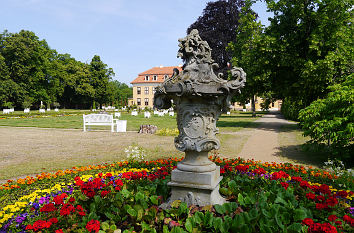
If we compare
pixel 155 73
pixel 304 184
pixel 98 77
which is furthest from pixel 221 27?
pixel 155 73

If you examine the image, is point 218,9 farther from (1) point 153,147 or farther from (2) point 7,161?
(2) point 7,161

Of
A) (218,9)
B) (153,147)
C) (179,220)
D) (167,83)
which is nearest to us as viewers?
(179,220)

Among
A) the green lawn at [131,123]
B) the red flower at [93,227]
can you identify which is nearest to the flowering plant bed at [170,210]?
the red flower at [93,227]

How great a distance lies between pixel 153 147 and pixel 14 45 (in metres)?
42.4

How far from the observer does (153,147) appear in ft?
31.8

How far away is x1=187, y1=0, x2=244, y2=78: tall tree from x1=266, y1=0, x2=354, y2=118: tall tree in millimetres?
10714

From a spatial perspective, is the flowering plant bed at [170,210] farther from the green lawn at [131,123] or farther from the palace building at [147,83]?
the palace building at [147,83]

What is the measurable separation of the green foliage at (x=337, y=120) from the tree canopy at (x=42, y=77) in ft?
141

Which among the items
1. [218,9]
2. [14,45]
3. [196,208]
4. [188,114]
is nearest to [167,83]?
[188,114]

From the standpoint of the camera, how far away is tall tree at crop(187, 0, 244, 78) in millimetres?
27578

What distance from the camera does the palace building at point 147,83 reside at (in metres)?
64.9

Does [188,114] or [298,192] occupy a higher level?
[188,114]

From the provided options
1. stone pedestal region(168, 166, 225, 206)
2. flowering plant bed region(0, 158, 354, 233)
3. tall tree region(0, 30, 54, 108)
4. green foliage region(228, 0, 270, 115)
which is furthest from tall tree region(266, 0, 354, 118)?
tall tree region(0, 30, 54, 108)

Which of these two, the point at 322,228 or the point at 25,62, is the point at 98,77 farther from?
the point at 322,228
